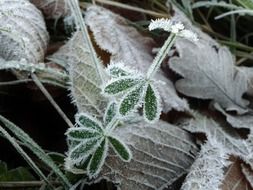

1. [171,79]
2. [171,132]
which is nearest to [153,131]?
[171,132]

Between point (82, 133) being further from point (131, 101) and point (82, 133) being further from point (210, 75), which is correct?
point (210, 75)

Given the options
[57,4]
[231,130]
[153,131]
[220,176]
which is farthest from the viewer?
[57,4]

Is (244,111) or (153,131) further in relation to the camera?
(244,111)

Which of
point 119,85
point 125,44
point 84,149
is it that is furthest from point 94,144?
point 125,44

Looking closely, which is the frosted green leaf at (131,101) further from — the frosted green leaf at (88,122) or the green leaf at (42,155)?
the green leaf at (42,155)

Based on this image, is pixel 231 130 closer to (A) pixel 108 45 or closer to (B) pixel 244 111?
(B) pixel 244 111

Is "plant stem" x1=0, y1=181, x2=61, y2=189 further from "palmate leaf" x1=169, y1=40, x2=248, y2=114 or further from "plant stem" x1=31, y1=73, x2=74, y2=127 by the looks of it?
"palmate leaf" x1=169, y1=40, x2=248, y2=114
